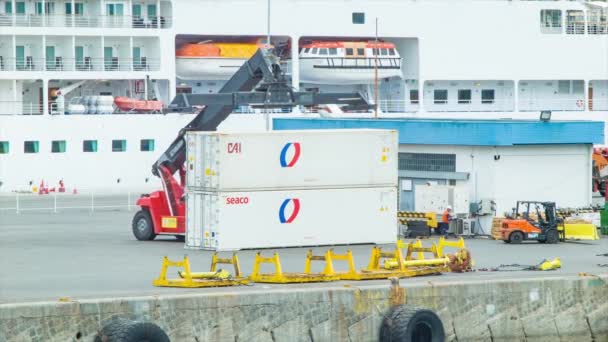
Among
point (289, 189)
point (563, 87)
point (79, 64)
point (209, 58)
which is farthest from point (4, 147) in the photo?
point (563, 87)

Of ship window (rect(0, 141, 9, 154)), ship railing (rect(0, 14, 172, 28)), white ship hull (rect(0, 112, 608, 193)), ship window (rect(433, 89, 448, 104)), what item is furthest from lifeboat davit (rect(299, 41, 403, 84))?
ship window (rect(0, 141, 9, 154))

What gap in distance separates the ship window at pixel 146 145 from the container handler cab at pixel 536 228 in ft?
78.1

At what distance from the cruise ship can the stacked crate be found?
24.3 metres

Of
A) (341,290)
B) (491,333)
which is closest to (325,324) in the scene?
(341,290)

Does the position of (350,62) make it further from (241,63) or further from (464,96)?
(464,96)

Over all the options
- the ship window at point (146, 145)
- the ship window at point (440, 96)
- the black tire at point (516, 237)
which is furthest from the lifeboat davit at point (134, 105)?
the black tire at point (516, 237)

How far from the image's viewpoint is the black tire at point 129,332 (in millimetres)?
26297

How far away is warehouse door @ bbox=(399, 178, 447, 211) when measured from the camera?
46719mm

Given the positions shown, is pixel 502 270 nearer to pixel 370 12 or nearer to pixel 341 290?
pixel 341 290

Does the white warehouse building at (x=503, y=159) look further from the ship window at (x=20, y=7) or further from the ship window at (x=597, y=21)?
the ship window at (x=597, y=21)

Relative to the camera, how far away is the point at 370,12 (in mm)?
70875

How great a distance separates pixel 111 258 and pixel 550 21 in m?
42.2

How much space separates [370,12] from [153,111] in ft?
36.8

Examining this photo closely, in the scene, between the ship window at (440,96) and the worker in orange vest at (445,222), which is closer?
the worker in orange vest at (445,222)
